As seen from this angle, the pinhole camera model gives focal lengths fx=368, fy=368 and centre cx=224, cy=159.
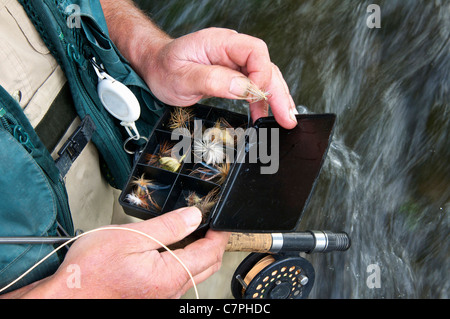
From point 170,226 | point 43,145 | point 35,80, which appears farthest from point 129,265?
point 35,80

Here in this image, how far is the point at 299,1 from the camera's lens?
3139mm

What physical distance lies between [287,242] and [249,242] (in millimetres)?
162

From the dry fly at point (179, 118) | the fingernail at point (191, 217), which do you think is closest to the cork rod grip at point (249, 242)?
the fingernail at point (191, 217)

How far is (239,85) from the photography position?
1383mm

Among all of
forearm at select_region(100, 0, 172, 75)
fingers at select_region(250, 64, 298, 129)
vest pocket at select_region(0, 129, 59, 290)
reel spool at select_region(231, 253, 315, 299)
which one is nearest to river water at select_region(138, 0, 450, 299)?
reel spool at select_region(231, 253, 315, 299)

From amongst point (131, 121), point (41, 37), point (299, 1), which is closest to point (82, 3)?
point (41, 37)

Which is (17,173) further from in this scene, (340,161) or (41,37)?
(340,161)

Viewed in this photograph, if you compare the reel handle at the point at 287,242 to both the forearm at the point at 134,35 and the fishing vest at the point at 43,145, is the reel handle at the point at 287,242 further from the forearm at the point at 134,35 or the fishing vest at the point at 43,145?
the forearm at the point at 134,35

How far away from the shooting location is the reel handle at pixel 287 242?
1.38 metres

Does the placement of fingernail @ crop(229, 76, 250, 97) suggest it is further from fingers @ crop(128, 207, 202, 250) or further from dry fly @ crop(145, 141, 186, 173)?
fingers @ crop(128, 207, 202, 250)

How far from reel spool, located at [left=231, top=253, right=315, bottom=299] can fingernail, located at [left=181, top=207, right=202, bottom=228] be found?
1.38 ft

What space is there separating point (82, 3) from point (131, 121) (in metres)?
0.47

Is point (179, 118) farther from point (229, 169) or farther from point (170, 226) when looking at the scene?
point (170, 226)

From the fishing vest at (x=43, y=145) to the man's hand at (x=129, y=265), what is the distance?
13cm
